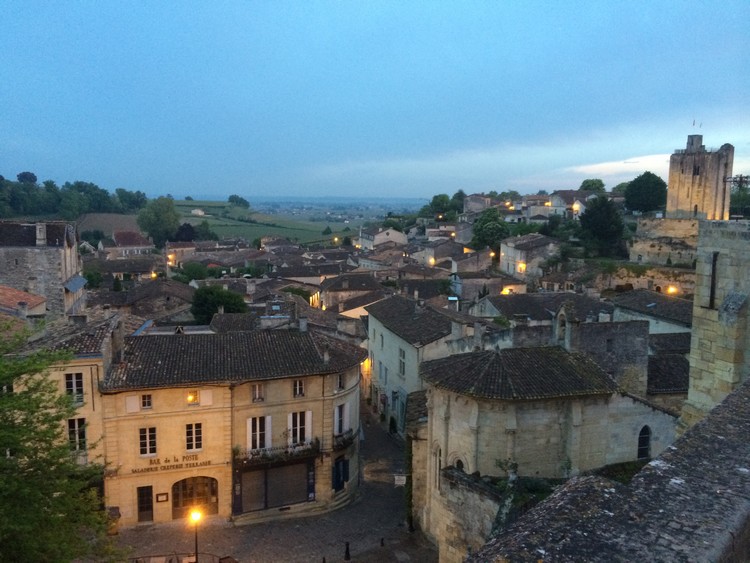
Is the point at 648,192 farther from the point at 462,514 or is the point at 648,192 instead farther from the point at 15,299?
the point at 462,514

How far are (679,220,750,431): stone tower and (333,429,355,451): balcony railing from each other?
17735mm

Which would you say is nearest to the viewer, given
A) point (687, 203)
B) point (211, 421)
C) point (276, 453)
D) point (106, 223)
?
point (211, 421)

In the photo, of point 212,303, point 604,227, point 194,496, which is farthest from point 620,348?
point 604,227

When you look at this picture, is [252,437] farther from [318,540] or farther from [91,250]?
[91,250]

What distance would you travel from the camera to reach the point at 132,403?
86.6ft

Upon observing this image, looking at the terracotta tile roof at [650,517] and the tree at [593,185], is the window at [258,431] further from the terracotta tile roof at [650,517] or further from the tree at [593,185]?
the tree at [593,185]

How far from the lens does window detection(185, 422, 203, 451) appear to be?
27.2 m

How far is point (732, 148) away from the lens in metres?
75.1

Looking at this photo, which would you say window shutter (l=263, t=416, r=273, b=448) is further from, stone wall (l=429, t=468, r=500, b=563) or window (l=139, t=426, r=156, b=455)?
stone wall (l=429, t=468, r=500, b=563)

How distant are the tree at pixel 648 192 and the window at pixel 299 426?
3475 inches

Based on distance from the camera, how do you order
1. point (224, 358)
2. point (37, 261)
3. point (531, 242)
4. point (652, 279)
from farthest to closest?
point (531, 242), point (652, 279), point (37, 261), point (224, 358)

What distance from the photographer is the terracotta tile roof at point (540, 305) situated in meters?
47.3

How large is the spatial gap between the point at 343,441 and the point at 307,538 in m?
4.76

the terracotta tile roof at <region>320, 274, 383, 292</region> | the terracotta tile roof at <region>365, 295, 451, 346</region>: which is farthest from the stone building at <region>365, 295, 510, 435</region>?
the terracotta tile roof at <region>320, 274, 383, 292</region>
